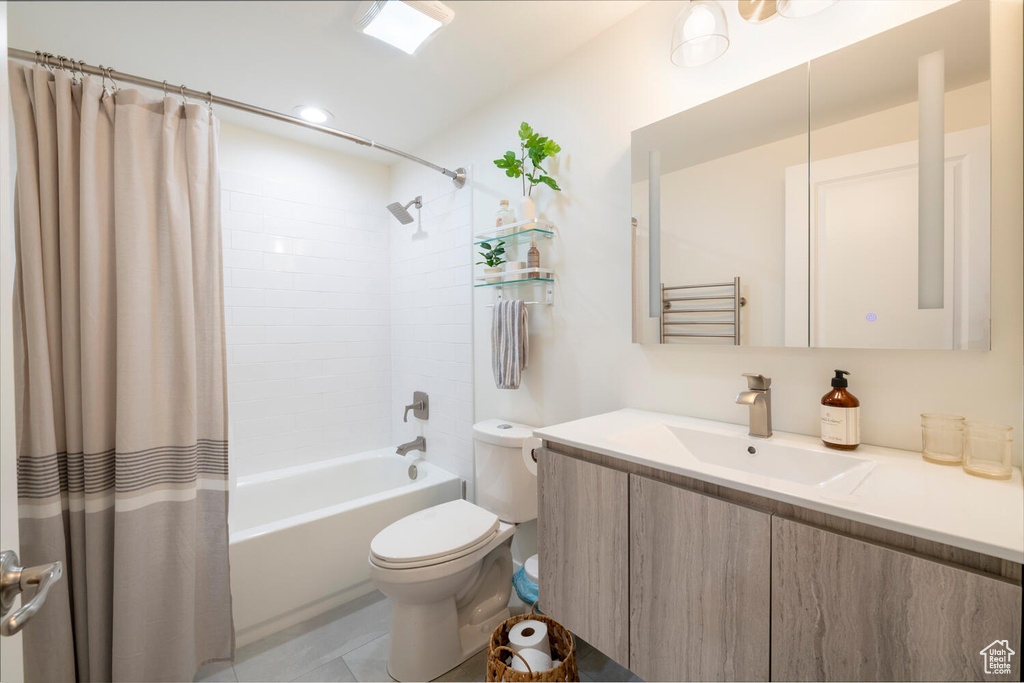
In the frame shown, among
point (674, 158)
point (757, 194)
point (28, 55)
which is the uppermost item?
point (28, 55)

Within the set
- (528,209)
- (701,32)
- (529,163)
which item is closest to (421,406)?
(528,209)

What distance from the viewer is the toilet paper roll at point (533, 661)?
1.30 meters

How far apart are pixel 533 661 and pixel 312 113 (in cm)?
246

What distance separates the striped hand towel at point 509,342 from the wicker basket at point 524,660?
89 centimetres

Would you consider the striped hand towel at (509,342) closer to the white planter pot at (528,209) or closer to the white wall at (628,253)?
the white wall at (628,253)

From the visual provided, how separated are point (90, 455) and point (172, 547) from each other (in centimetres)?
38

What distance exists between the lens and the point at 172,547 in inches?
53.9

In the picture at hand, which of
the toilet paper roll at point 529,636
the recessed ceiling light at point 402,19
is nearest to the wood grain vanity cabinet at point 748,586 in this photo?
the toilet paper roll at point 529,636

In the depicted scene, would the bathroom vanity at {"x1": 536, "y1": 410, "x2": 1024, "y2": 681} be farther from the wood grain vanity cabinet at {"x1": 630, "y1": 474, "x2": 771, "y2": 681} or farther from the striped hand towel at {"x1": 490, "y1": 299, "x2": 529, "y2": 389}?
the striped hand towel at {"x1": 490, "y1": 299, "x2": 529, "y2": 389}

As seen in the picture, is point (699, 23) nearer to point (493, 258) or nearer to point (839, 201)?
point (839, 201)

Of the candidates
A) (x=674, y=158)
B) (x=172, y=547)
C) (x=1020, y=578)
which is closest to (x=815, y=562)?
(x=1020, y=578)

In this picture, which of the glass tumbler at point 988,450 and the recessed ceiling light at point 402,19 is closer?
the glass tumbler at point 988,450

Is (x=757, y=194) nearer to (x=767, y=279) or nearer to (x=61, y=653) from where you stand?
(x=767, y=279)

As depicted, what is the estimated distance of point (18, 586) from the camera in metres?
0.58
